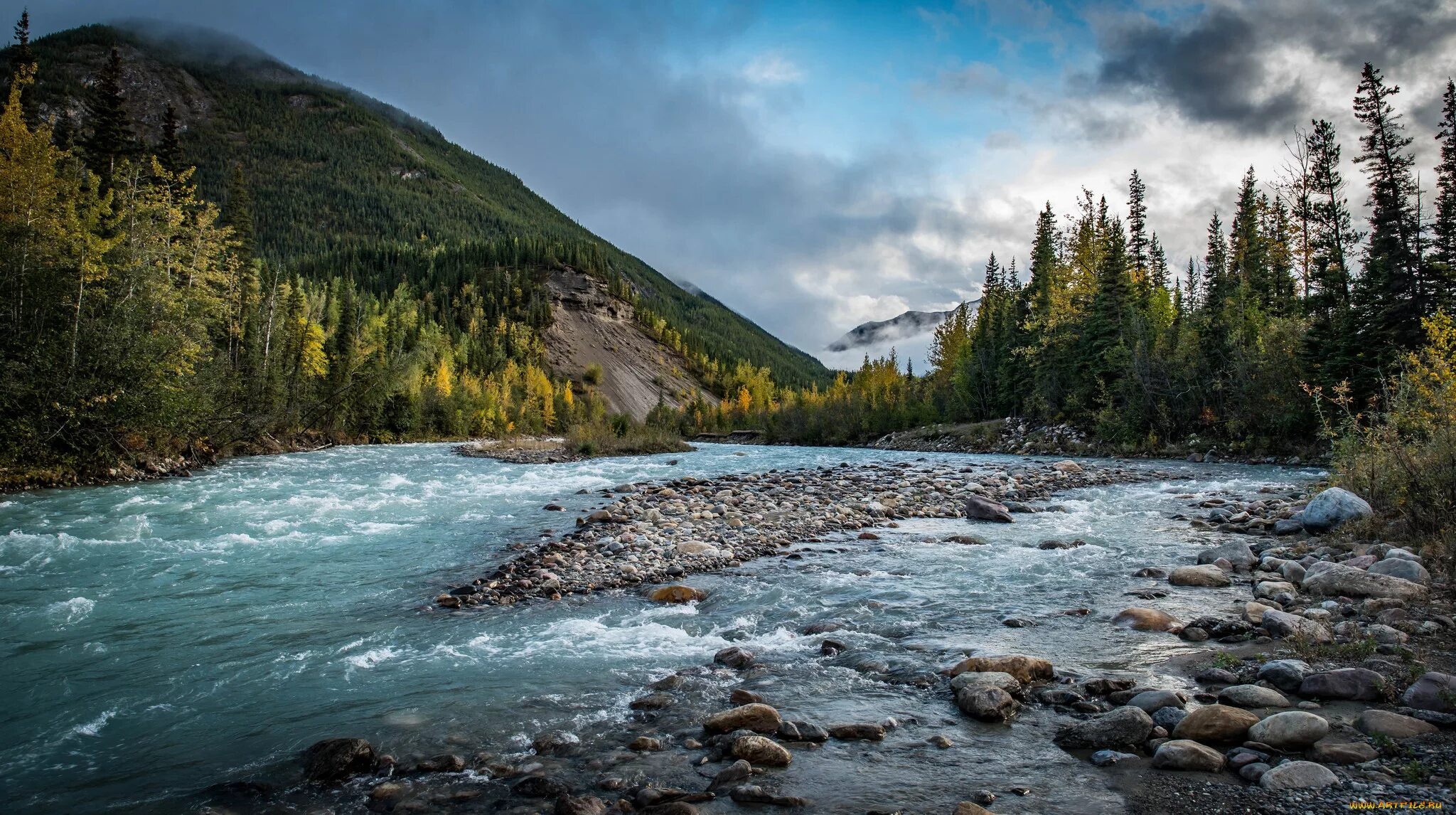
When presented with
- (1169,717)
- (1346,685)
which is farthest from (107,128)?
(1346,685)

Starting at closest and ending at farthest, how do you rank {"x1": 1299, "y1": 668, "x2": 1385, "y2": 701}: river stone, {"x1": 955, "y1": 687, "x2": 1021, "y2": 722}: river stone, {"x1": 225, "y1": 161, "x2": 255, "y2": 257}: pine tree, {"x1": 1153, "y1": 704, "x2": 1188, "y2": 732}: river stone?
{"x1": 1153, "y1": 704, "x2": 1188, "y2": 732}: river stone, {"x1": 1299, "y1": 668, "x2": 1385, "y2": 701}: river stone, {"x1": 955, "y1": 687, "x2": 1021, "y2": 722}: river stone, {"x1": 225, "y1": 161, "x2": 255, "y2": 257}: pine tree

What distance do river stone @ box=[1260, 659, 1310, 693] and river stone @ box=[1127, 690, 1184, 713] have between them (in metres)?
1.04

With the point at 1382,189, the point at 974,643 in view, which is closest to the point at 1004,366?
the point at 1382,189

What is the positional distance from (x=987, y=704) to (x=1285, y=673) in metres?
2.56

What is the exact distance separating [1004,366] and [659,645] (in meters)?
57.3

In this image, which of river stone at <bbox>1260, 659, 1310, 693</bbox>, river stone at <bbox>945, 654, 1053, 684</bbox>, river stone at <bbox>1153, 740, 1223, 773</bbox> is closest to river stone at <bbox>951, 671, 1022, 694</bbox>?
river stone at <bbox>945, 654, 1053, 684</bbox>

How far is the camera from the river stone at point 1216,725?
4.55 metres

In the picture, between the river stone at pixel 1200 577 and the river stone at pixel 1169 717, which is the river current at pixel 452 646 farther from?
the river stone at pixel 1169 717

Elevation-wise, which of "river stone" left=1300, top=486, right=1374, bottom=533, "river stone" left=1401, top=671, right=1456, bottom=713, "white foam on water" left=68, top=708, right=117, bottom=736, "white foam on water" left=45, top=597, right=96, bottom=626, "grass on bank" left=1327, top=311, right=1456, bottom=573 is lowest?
"white foam on water" left=68, top=708, right=117, bottom=736

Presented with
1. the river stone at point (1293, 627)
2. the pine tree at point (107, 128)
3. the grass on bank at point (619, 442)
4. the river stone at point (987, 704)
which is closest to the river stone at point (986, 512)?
the river stone at point (1293, 627)

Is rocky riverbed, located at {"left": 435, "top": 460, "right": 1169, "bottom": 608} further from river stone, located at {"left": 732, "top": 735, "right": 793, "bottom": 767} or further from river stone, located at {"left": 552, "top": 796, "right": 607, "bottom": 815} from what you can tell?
river stone, located at {"left": 552, "top": 796, "right": 607, "bottom": 815}

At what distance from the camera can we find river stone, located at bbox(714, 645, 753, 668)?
6.73 metres

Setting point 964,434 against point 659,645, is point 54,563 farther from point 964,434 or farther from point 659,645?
point 964,434

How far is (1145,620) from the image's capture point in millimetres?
7512
